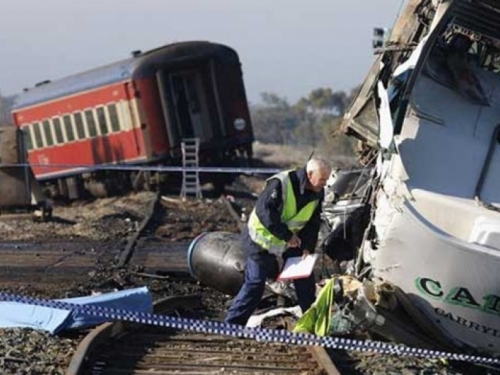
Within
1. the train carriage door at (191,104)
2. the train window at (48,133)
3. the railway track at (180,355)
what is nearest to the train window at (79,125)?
the train window at (48,133)

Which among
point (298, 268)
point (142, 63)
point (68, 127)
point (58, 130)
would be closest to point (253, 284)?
point (298, 268)

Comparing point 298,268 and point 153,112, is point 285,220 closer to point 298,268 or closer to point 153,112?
point 298,268

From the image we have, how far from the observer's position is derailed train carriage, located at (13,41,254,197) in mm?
24375

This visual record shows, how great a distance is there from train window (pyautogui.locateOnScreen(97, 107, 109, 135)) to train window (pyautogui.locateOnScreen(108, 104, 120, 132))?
0.77 ft

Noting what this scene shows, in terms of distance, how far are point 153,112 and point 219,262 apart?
1452 cm

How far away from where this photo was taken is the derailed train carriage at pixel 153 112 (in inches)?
960

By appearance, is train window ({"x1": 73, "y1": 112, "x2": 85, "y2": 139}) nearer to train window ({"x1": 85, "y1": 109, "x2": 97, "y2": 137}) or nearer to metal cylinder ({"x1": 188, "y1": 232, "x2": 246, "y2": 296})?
train window ({"x1": 85, "y1": 109, "x2": 97, "y2": 137})

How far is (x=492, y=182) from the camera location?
26.1 ft

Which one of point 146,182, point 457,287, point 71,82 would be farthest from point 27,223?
point 457,287

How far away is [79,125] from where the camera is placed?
26.6 m

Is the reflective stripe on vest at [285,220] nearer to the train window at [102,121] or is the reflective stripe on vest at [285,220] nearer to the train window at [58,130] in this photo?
the train window at [102,121]

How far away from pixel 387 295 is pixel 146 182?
17.7 m

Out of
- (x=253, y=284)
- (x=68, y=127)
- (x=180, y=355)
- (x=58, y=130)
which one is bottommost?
(x=58, y=130)

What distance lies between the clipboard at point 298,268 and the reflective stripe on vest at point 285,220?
0.14 meters
